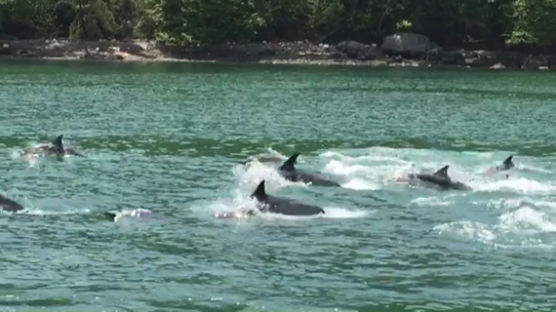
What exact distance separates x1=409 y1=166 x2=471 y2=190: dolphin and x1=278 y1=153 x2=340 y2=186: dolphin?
9.47ft

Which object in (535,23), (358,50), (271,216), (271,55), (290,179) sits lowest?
(271,55)

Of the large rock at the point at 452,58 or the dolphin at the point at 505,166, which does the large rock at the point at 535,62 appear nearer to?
the large rock at the point at 452,58

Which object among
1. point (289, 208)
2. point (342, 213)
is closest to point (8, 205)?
point (289, 208)

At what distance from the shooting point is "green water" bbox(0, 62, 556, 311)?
768 inches

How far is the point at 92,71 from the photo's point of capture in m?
90.8

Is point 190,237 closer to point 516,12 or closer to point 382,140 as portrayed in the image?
point 382,140

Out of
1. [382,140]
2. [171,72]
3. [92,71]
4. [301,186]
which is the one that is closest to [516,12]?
[171,72]

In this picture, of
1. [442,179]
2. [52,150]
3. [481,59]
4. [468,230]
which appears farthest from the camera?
[481,59]

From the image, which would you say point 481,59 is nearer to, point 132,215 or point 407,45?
point 407,45

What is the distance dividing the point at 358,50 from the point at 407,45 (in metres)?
5.99

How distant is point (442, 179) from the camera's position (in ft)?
105

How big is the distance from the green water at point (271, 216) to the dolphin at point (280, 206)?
43 cm

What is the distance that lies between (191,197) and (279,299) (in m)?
11.3

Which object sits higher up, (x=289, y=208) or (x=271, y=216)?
(x=289, y=208)
